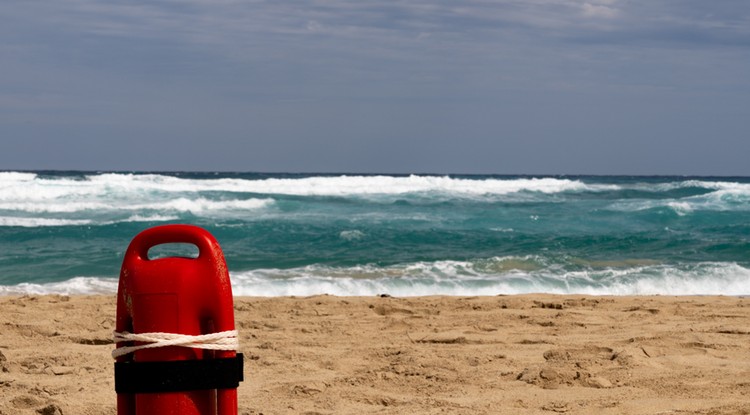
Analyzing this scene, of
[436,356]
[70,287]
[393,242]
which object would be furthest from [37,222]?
[436,356]

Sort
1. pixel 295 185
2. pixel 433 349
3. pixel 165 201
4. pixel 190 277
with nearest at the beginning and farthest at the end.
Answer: pixel 190 277 → pixel 433 349 → pixel 165 201 → pixel 295 185

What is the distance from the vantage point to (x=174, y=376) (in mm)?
2301

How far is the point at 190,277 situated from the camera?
232 centimetres

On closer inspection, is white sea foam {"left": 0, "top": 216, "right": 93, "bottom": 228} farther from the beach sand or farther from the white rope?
the white rope

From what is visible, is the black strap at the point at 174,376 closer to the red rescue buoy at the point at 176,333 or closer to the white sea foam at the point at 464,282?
the red rescue buoy at the point at 176,333

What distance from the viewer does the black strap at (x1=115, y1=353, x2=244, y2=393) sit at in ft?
7.53

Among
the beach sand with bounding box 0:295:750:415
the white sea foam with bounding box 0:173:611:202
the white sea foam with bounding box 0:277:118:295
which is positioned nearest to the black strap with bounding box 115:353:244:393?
the beach sand with bounding box 0:295:750:415

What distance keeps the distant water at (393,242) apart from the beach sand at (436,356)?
2.20 m

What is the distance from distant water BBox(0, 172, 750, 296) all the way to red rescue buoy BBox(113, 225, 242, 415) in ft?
21.4

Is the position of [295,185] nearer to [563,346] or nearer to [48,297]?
[48,297]

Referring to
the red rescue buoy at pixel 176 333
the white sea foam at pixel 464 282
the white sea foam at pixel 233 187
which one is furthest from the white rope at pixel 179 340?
the white sea foam at pixel 233 187

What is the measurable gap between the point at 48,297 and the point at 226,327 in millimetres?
5687

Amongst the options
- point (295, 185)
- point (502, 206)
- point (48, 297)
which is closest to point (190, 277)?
point (48, 297)

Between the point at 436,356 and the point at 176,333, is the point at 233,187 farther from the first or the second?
the point at 176,333
